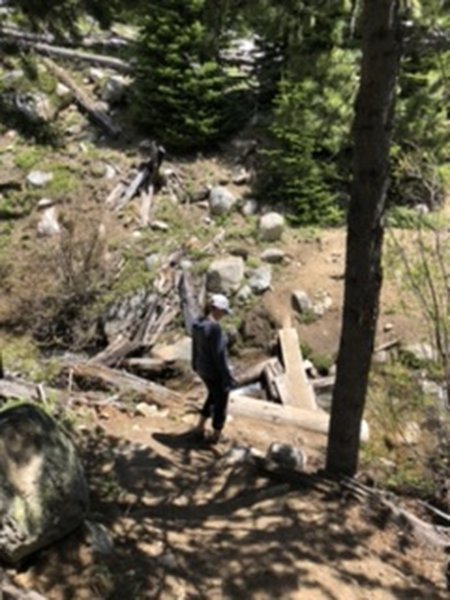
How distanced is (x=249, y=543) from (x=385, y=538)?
1.14 m

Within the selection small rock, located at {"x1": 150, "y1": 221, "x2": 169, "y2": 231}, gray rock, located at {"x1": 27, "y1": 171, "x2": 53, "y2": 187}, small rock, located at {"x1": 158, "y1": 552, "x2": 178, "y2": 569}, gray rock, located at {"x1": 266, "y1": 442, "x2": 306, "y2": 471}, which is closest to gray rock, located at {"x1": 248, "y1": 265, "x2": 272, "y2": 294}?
small rock, located at {"x1": 150, "y1": 221, "x2": 169, "y2": 231}

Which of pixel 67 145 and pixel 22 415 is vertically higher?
pixel 67 145

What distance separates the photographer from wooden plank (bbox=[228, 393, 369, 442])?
30.0ft

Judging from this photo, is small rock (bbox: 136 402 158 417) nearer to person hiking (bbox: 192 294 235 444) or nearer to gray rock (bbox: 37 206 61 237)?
person hiking (bbox: 192 294 235 444)

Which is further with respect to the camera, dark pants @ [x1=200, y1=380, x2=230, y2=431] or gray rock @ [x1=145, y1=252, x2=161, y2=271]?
gray rock @ [x1=145, y1=252, x2=161, y2=271]

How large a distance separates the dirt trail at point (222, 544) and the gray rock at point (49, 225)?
6.61 meters

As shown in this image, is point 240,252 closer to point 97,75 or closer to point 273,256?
point 273,256

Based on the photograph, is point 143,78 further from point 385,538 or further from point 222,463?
point 385,538

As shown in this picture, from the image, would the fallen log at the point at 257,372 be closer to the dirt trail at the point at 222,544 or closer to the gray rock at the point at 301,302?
the gray rock at the point at 301,302

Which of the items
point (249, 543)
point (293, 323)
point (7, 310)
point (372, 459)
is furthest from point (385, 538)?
point (7, 310)

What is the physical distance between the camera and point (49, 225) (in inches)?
516

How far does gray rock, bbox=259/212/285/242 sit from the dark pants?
5.73m

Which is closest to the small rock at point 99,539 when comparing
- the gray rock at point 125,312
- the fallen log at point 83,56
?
the gray rock at point 125,312

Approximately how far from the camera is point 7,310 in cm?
1177
